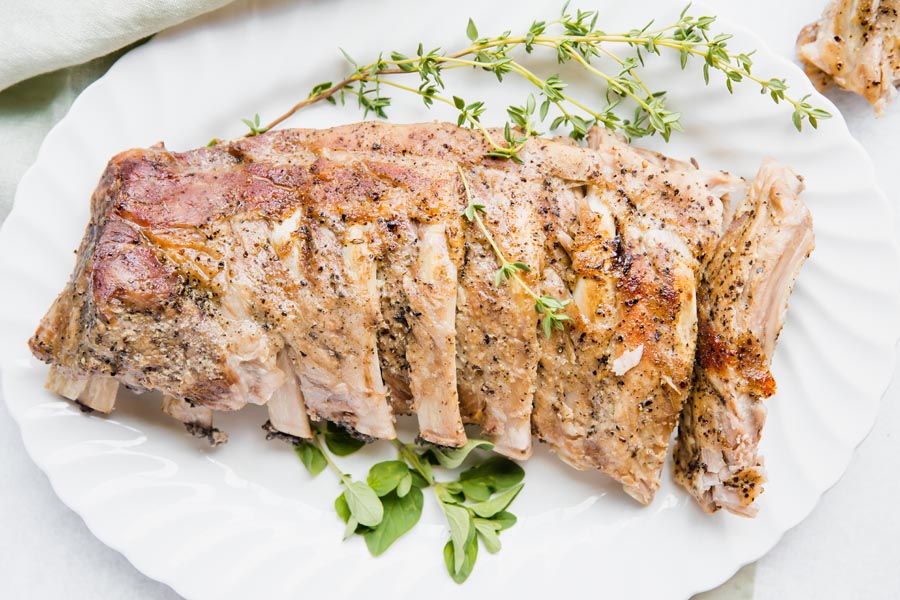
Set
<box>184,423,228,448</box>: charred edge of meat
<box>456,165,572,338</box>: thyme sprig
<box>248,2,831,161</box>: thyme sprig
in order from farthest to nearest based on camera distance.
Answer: <box>184,423,228,448</box>: charred edge of meat < <box>248,2,831,161</box>: thyme sprig < <box>456,165,572,338</box>: thyme sprig

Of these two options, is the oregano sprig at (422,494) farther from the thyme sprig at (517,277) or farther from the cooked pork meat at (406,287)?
the thyme sprig at (517,277)

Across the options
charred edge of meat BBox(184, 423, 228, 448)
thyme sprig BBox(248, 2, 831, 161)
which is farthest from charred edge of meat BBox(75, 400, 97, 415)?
thyme sprig BBox(248, 2, 831, 161)

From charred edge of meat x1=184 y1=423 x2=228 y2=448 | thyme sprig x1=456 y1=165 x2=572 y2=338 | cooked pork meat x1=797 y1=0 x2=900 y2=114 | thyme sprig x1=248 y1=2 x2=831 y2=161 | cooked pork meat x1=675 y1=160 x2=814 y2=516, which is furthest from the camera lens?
cooked pork meat x1=797 y1=0 x2=900 y2=114

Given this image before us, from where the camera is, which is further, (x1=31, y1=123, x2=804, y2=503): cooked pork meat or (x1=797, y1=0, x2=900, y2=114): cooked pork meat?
(x1=797, y1=0, x2=900, y2=114): cooked pork meat

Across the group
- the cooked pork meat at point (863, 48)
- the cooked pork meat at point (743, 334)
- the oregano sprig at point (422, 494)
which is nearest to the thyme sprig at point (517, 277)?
the cooked pork meat at point (743, 334)

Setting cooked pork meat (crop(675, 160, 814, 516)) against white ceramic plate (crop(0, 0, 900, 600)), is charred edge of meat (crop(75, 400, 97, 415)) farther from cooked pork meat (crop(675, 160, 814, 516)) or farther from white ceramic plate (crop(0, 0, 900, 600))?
cooked pork meat (crop(675, 160, 814, 516))

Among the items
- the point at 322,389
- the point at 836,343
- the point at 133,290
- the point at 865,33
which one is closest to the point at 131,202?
the point at 133,290

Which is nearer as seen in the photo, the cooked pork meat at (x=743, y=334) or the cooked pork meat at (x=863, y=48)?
the cooked pork meat at (x=743, y=334)

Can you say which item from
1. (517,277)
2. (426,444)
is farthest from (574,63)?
(426,444)
